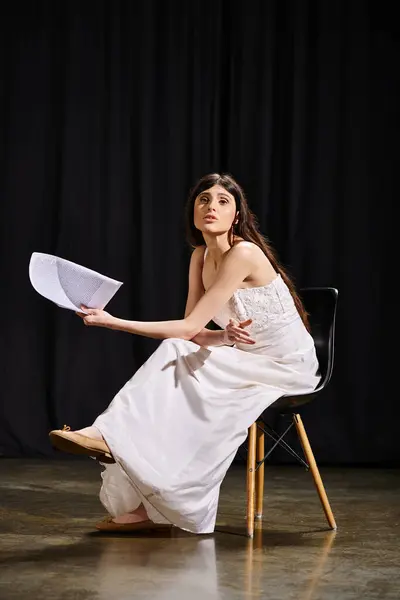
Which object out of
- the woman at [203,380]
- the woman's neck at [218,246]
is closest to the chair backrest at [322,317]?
the woman at [203,380]

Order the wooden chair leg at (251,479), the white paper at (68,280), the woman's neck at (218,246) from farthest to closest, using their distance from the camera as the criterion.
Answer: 1. the woman's neck at (218,246)
2. the wooden chair leg at (251,479)
3. the white paper at (68,280)

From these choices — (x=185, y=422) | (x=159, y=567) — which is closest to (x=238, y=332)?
(x=185, y=422)

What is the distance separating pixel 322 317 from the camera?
3.49m

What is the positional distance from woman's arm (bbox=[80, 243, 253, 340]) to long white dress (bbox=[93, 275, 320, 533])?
0.04m

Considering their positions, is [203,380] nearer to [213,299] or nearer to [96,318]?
[213,299]

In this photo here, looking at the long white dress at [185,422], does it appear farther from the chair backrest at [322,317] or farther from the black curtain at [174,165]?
the black curtain at [174,165]

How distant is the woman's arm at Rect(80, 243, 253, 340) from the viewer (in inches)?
122

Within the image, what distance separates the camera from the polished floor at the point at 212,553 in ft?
7.80

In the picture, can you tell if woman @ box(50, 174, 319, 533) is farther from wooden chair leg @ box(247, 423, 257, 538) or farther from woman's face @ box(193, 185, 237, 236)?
wooden chair leg @ box(247, 423, 257, 538)

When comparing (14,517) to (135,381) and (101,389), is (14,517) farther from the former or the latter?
(101,389)

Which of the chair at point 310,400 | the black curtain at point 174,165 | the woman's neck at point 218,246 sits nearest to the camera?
the chair at point 310,400

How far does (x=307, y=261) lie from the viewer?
→ 5121 millimetres

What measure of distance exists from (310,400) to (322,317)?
381 millimetres

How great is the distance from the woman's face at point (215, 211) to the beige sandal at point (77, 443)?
0.81m
